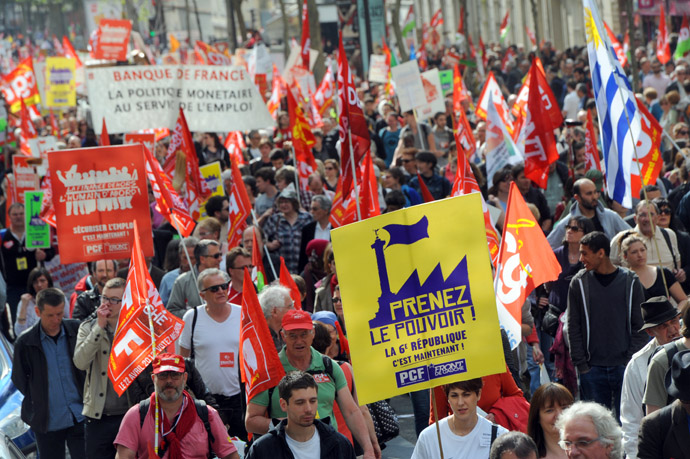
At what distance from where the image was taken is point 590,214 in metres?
10.3

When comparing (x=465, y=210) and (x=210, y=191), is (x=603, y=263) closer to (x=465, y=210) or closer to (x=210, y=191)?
(x=465, y=210)

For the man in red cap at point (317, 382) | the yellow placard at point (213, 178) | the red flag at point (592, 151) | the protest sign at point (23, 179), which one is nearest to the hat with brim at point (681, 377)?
the man in red cap at point (317, 382)

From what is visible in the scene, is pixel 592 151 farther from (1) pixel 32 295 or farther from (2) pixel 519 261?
(1) pixel 32 295

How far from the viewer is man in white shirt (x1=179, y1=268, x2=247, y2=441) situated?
317 inches

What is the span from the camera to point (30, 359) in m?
8.30

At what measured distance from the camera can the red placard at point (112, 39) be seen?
96.8 ft

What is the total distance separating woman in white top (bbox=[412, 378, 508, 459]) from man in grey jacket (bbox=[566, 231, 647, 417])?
2.51 meters

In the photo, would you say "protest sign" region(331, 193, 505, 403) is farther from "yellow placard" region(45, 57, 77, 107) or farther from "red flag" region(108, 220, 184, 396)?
"yellow placard" region(45, 57, 77, 107)

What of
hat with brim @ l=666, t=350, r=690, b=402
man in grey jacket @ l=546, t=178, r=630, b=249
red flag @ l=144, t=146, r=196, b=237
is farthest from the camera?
red flag @ l=144, t=146, r=196, b=237

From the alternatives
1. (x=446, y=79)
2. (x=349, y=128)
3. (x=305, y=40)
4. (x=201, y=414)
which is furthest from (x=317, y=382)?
(x=446, y=79)

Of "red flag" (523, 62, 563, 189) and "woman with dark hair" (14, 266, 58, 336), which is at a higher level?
"red flag" (523, 62, 563, 189)

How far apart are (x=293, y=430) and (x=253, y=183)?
30.3 feet

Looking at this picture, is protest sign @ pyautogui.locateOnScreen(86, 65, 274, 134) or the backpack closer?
the backpack

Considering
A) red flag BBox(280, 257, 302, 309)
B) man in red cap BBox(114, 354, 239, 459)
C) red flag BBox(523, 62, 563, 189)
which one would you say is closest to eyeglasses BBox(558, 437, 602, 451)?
man in red cap BBox(114, 354, 239, 459)
